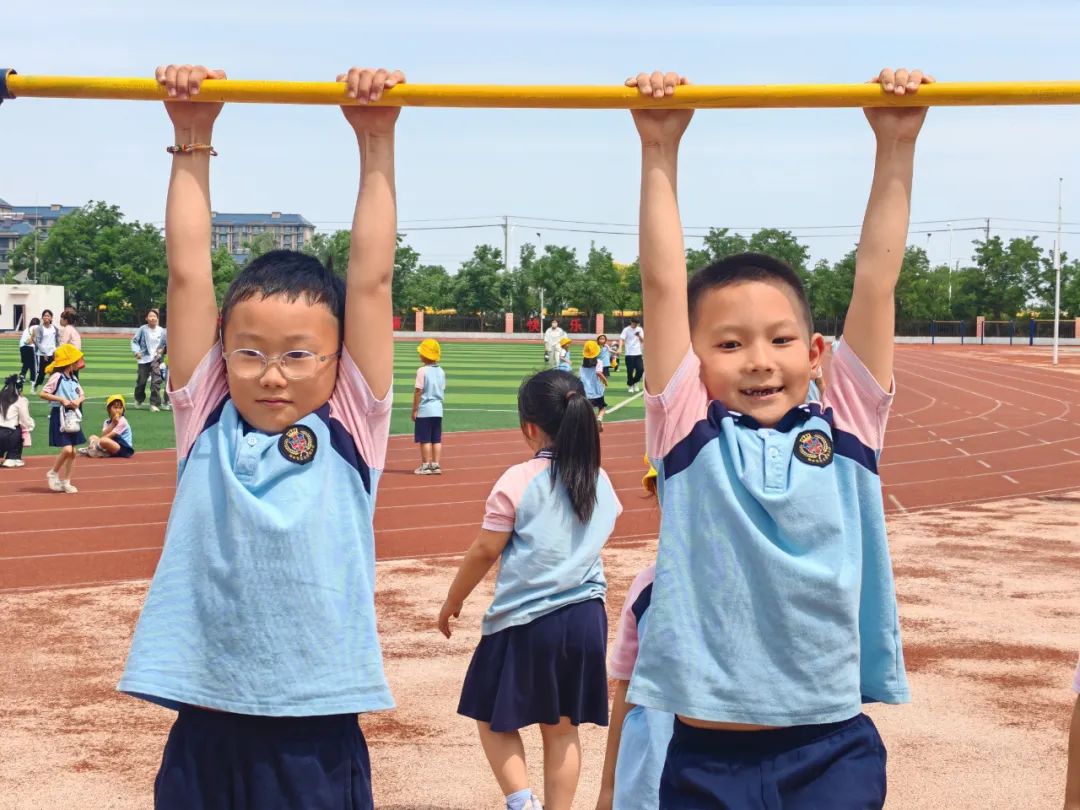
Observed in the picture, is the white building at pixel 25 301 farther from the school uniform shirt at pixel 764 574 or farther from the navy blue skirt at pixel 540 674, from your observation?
the school uniform shirt at pixel 764 574

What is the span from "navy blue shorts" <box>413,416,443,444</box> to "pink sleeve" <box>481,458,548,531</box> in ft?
29.5

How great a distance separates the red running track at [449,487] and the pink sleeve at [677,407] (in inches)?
261

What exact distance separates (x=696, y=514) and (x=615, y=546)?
23.9 ft

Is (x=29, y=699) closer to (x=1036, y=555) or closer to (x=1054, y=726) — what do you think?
(x=1054, y=726)

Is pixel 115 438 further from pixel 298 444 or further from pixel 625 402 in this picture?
pixel 298 444

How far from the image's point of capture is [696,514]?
8.41 feet

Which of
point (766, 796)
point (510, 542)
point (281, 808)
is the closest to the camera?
point (766, 796)

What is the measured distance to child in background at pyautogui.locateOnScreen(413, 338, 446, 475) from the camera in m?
13.0

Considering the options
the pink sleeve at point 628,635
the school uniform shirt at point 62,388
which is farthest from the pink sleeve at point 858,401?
the school uniform shirt at point 62,388

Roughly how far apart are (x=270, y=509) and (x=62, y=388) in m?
10.6

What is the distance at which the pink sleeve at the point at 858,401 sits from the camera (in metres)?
2.67

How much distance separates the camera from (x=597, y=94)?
271 centimetres

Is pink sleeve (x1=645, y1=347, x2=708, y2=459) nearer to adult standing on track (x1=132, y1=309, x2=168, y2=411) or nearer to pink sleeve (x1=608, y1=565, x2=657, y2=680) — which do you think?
pink sleeve (x1=608, y1=565, x2=657, y2=680)

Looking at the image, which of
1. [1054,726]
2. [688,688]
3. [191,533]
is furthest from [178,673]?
[1054,726]
